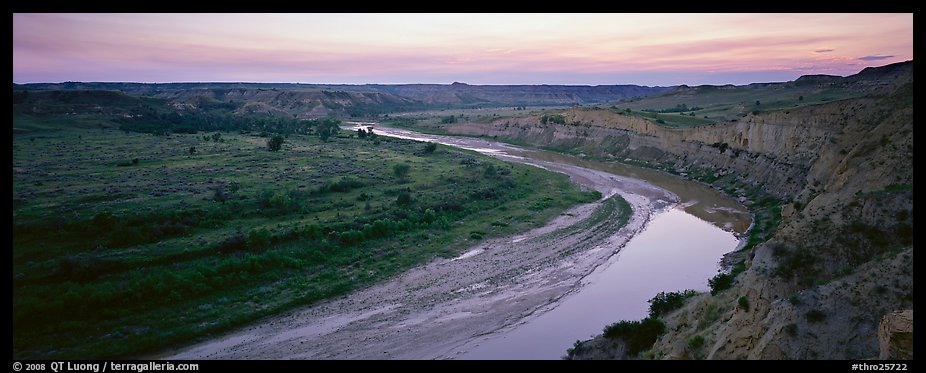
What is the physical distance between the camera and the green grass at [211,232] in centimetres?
1691

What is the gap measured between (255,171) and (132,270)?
73.9 feet

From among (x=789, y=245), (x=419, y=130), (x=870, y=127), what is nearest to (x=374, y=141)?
(x=419, y=130)

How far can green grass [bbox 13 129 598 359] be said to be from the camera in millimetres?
16906

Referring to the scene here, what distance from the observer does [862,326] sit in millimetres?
9414

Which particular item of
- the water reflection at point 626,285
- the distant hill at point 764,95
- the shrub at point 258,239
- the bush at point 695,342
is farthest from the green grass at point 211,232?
the distant hill at point 764,95

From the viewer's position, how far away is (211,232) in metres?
24.8

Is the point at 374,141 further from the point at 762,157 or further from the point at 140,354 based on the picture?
the point at 140,354

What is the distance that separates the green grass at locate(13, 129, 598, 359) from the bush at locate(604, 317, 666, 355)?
10.8 meters

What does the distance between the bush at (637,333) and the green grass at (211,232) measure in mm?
10830

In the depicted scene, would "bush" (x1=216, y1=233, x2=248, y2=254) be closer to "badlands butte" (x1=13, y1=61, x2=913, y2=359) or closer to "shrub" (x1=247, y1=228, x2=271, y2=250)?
"shrub" (x1=247, y1=228, x2=271, y2=250)

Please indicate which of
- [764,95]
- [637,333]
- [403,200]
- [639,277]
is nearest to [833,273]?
[637,333]

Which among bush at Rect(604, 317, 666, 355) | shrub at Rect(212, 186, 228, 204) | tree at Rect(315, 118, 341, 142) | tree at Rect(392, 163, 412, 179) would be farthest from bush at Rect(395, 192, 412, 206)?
tree at Rect(315, 118, 341, 142)

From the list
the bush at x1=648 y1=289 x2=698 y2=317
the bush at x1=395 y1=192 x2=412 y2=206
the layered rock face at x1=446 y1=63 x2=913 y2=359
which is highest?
the layered rock face at x1=446 y1=63 x2=913 y2=359

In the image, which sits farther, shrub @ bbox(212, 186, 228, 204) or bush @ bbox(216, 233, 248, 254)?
shrub @ bbox(212, 186, 228, 204)
